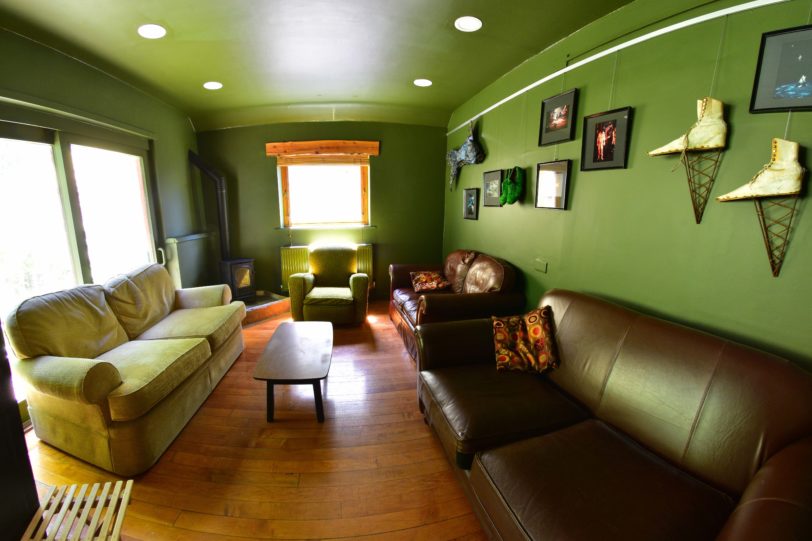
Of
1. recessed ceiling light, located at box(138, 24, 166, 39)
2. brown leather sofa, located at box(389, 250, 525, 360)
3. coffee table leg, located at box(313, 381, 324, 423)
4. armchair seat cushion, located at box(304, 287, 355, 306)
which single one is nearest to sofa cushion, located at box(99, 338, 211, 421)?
coffee table leg, located at box(313, 381, 324, 423)

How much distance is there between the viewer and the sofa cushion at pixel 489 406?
1.41m

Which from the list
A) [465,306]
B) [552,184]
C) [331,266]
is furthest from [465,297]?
[331,266]

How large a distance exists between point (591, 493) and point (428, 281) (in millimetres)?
2528

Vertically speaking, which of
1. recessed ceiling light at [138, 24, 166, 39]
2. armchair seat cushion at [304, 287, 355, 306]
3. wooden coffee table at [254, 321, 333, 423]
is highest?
recessed ceiling light at [138, 24, 166, 39]

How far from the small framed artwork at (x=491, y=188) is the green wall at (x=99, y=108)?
11.6 ft

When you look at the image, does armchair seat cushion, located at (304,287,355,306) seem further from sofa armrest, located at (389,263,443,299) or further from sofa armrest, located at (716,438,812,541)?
sofa armrest, located at (716,438,812,541)

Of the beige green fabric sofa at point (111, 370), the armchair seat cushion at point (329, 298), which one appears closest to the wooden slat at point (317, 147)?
the armchair seat cushion at point (329, 298)

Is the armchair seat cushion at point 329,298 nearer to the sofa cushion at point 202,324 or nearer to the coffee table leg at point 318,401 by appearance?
the sofa cushion at point 202,324

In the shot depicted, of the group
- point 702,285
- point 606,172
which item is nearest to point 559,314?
point 702,285

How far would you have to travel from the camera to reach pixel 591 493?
1.10 m

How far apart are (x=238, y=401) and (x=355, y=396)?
877mm

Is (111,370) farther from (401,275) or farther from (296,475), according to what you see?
(401,275)

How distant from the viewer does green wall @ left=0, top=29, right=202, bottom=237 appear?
2025 millimetres

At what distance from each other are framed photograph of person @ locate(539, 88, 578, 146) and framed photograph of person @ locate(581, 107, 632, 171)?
143 millimetres
